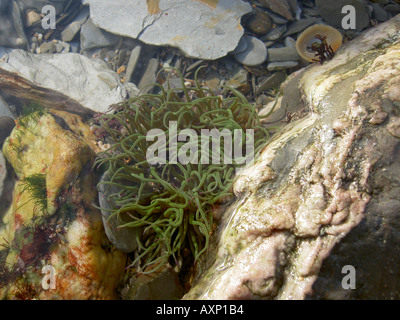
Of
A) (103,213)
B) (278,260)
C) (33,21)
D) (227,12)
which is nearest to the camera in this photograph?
(278,260)

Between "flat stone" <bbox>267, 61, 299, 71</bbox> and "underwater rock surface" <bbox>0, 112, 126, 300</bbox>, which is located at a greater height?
"flat stone" <bbox>267, 61, 299, 71</bbox>

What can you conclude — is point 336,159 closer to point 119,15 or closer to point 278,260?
point 278,260

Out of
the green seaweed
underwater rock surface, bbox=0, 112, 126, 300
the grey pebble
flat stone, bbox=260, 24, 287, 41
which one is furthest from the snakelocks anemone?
flat stone, bbox=260, 24, 287, 41

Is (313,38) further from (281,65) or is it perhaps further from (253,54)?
(253,54)

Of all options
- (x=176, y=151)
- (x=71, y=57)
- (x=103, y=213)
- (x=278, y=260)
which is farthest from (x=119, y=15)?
(x=278, y=260)

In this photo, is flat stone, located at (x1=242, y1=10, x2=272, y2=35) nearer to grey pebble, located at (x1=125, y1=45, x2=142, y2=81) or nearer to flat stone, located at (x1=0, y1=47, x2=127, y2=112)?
grey pebble, located at (x1=125, y1=45, x2=142, y2=81)

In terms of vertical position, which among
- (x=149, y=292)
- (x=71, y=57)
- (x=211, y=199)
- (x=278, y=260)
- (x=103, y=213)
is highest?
(x=71, y=57)
